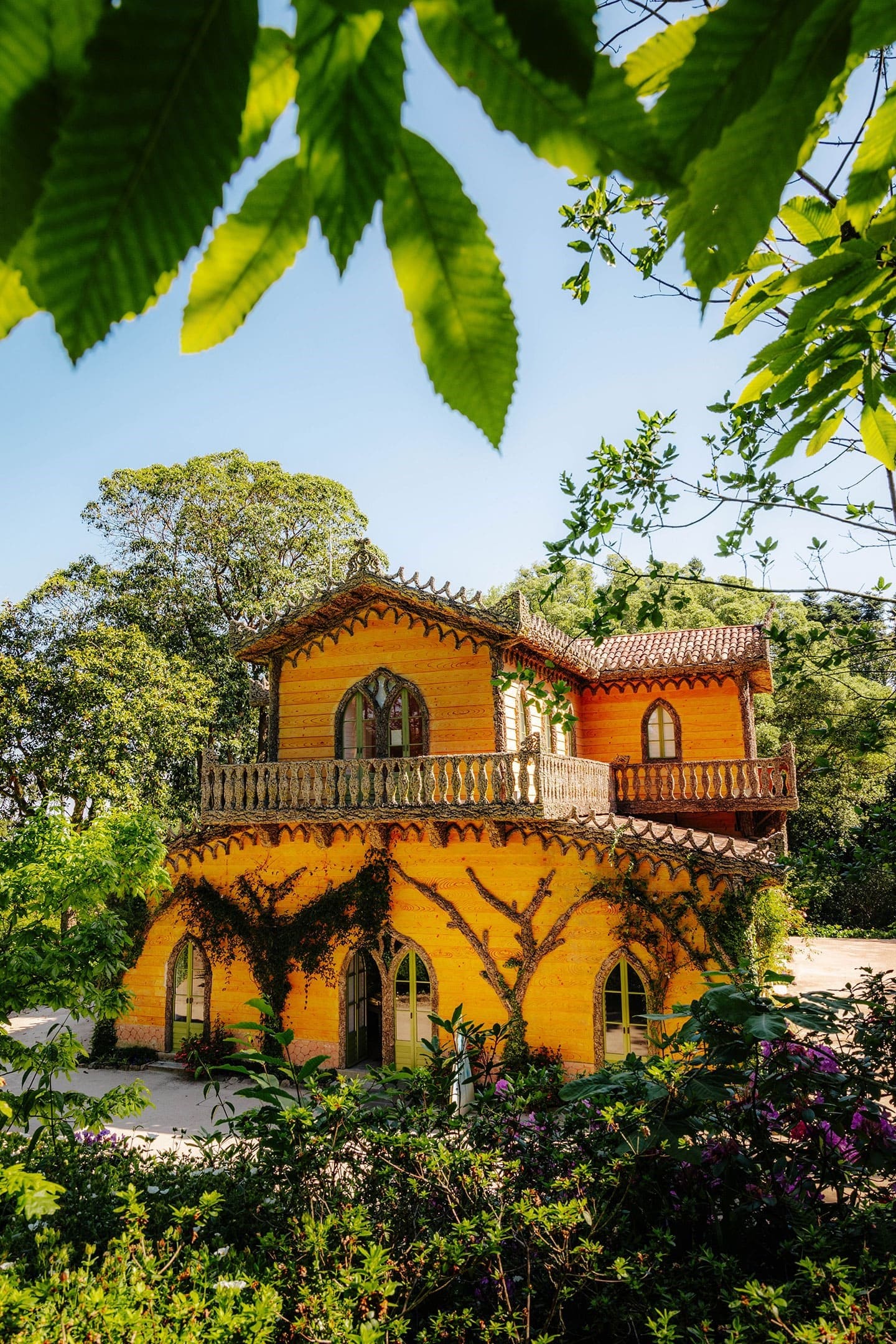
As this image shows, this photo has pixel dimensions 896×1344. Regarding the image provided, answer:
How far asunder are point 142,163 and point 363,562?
40.8 feet

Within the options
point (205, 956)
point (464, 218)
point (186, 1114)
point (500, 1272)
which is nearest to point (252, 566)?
point (205, 956)

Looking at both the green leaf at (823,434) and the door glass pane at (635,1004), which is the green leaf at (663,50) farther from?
the door glass pane at (635,1004)

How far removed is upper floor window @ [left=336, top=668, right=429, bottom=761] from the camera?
12680 millimetres

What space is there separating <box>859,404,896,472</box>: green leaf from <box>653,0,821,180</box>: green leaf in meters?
1.14

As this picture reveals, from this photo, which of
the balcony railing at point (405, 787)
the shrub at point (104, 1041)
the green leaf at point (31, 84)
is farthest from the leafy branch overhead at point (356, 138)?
the shrub at point (104, 1041)

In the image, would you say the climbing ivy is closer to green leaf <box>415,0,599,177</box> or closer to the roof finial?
the roof finial

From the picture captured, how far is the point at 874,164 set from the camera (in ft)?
2.55

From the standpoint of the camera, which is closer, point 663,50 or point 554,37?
point 554,37

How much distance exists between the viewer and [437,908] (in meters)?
11.8

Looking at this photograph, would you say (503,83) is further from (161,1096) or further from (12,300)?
(161,1096)

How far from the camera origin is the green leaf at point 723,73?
443 millimetres

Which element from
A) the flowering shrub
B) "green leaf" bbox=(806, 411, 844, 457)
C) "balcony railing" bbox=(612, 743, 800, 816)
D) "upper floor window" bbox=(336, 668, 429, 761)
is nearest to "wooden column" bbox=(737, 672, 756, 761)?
"balcony railing" bbox=(612, 743, 800, 816)

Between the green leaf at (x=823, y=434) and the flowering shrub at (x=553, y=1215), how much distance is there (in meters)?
2.44

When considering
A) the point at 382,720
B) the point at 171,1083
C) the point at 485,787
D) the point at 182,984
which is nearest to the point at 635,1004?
the point at 485,787
